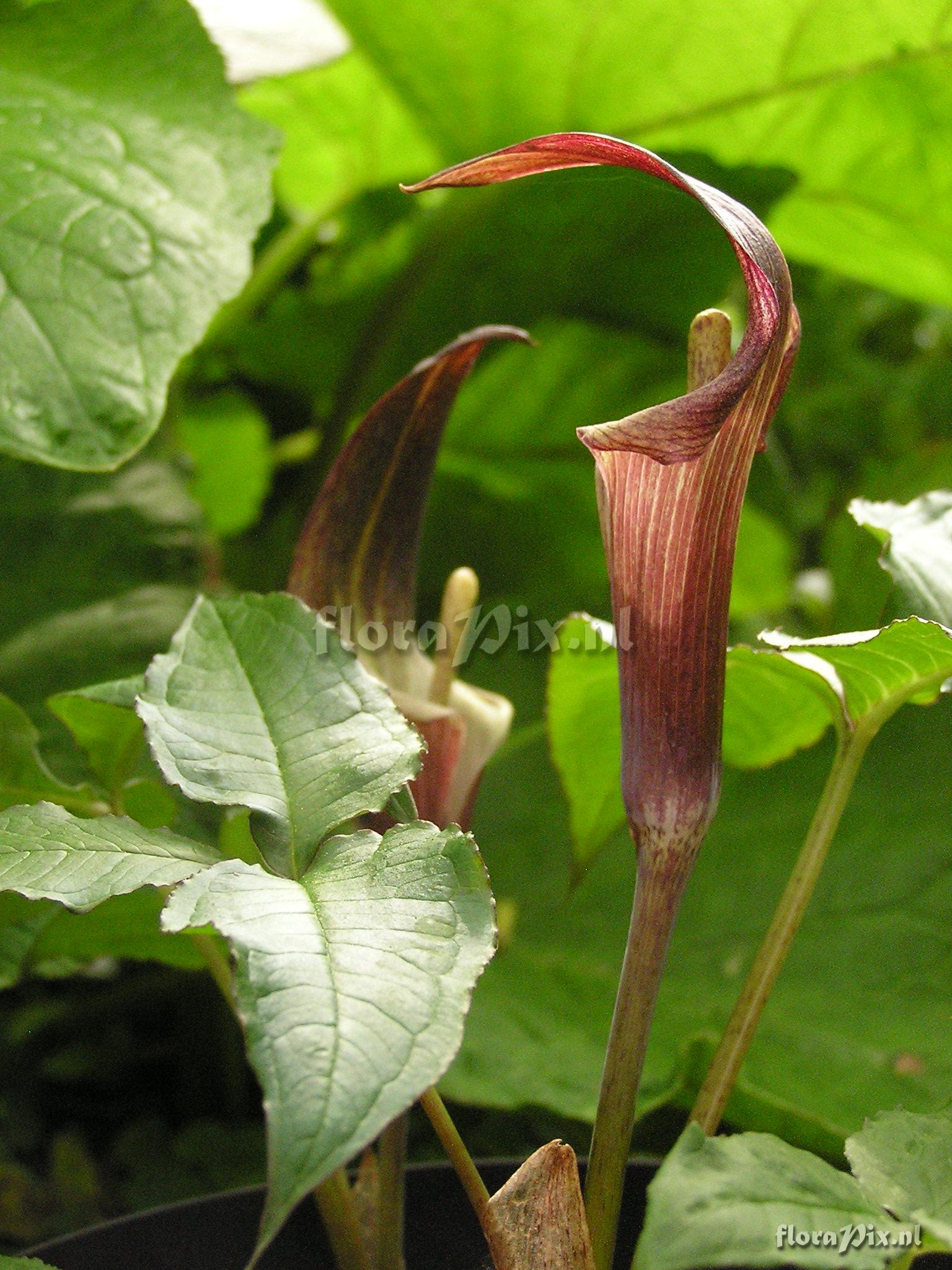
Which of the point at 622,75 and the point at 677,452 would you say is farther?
the point at 622,75

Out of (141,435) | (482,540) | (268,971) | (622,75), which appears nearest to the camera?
(268,971)

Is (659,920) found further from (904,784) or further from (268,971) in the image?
(904,784)

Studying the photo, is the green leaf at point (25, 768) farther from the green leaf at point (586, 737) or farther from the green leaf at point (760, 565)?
the green leaf at point (760, 565)

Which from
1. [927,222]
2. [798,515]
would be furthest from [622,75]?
[798,515]

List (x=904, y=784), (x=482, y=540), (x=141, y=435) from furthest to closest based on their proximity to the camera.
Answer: (x=482, y=540) < (x=904, y=784) < (x=141, y=435)

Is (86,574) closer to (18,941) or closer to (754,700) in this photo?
(18,941)

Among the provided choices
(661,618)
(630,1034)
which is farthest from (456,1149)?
(661,618)

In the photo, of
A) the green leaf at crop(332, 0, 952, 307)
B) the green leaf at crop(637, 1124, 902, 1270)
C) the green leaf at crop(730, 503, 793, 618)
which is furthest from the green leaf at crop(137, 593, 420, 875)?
the green leaf at crop(730, 503, 793, 618)
